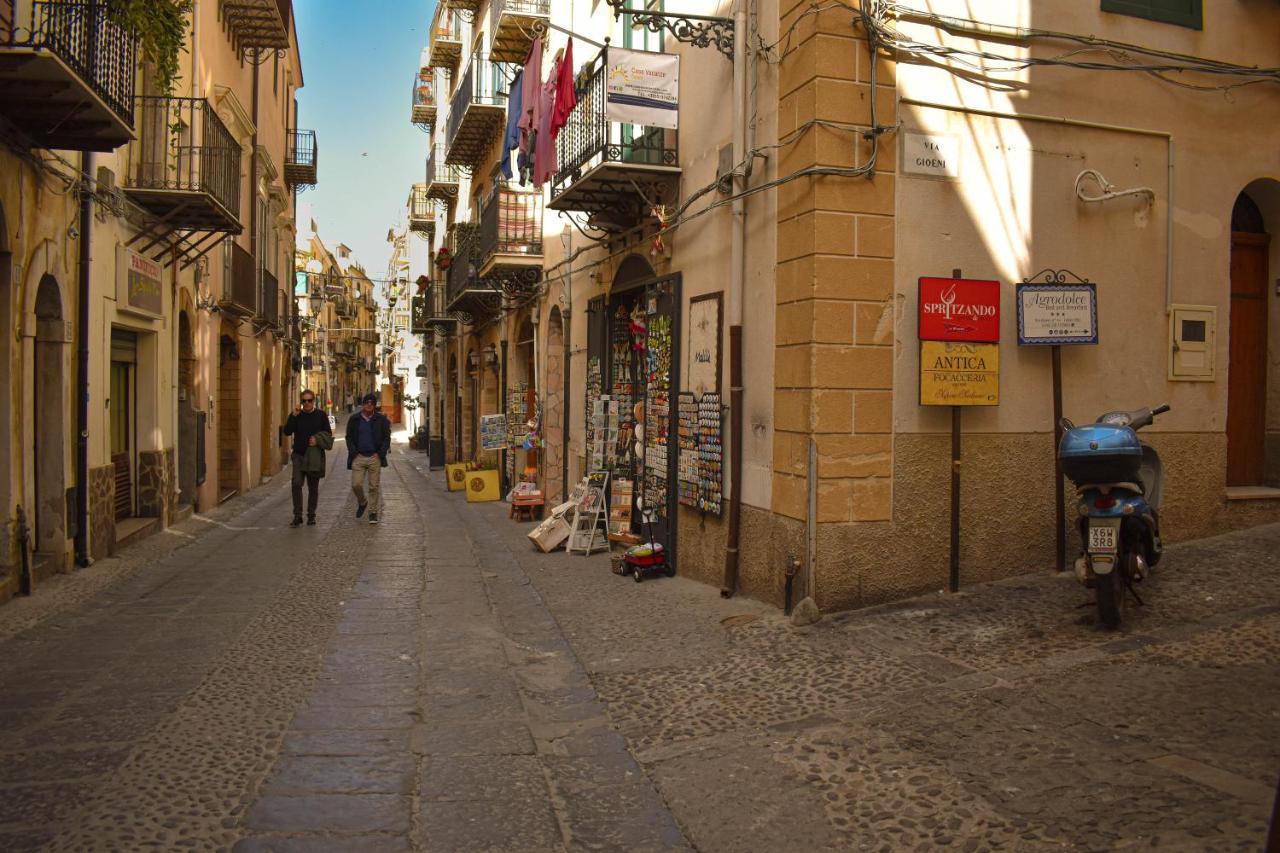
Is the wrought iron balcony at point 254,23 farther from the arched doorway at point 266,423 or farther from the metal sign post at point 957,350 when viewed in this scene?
the metal sign post at point 957,350

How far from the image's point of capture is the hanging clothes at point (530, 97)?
11984 mm

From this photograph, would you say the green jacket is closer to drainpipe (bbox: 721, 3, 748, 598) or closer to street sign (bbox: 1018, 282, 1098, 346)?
drainpipe (bbox: 721, 3, 748, 598)

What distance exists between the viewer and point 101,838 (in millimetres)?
3773

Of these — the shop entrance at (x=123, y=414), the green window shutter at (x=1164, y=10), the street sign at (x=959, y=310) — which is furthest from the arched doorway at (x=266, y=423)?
the green window shutter at (x=1164, y=10)

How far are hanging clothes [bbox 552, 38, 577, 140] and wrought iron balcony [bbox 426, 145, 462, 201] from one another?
17.1 meters

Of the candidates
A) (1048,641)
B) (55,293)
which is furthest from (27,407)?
(1048,641)

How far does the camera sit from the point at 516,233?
1623 centimetres

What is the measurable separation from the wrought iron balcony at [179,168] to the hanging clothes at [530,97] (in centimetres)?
372

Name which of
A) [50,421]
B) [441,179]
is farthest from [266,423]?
[50,421]

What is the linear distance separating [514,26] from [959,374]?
42.9 ft

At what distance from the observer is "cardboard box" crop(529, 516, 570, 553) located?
11211 mm

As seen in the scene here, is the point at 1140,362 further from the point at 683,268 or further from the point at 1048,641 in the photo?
the point at 683,268

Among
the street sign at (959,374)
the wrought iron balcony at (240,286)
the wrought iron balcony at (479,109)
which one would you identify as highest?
the wrought iron balcony at (479,109)

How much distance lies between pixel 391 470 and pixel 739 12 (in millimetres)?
22076
